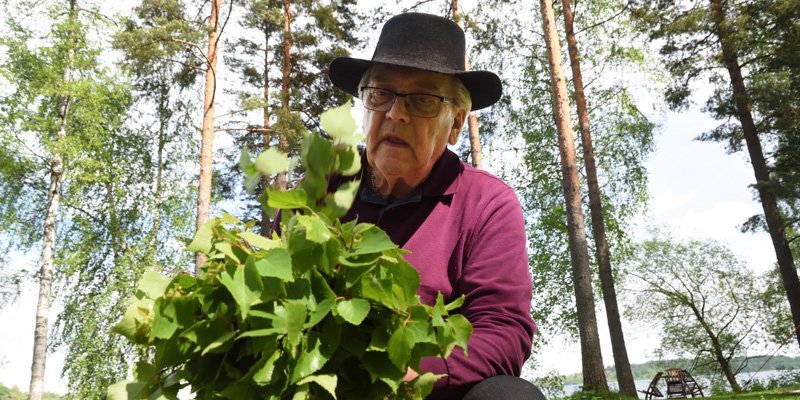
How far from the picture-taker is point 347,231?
87cm

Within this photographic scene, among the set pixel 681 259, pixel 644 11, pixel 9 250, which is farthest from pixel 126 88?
pixel 681 259

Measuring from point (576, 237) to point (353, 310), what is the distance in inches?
380

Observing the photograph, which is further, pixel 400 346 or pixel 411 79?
pixel 411 79

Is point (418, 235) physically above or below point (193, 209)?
below

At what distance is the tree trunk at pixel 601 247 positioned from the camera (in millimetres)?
11484

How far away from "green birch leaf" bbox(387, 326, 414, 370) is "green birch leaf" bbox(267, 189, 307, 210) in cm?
24

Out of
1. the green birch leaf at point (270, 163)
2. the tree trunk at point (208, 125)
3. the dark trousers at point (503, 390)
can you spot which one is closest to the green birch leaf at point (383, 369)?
the green birch leaf at point (270, 163)

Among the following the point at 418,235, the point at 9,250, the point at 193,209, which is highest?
the point at 193,209

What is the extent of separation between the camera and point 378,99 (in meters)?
1.79

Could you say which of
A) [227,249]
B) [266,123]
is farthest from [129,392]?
[266,123]

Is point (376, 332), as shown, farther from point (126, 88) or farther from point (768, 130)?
Result: point (126, 88)

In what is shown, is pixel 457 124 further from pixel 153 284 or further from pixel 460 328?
pixel 153 284

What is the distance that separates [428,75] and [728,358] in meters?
26.6

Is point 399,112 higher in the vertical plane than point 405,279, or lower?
higher
